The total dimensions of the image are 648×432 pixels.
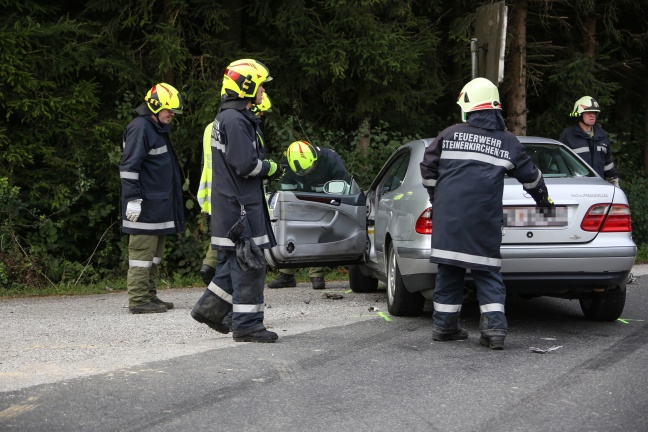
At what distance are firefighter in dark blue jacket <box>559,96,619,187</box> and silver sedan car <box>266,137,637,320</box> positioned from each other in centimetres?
287

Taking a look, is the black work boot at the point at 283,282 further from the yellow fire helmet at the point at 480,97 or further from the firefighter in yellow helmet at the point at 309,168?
the yellow fire helmet at the point at 480,97

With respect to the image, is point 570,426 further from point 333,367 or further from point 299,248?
point 299,248

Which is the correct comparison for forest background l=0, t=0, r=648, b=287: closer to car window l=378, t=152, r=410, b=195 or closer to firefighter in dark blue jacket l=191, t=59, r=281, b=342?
car window l=378, t=152, r=410, b=195

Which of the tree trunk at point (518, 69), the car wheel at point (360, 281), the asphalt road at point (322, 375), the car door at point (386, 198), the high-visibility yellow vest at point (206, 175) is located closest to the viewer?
the asphalt road at point (322, 375)

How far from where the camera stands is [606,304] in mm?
8438

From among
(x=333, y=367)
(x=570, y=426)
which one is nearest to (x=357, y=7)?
(x=333, y=367)

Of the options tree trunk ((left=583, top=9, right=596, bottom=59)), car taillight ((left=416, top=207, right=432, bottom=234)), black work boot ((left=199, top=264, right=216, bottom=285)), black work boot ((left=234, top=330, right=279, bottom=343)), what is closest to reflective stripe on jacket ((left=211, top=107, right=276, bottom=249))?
black work boot ((left=234, top=330, right=279, bottom=343))

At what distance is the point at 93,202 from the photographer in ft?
48.7

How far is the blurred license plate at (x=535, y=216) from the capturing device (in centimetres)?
782

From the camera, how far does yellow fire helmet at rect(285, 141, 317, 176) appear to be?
399 inches

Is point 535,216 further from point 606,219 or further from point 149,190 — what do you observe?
point 149,190

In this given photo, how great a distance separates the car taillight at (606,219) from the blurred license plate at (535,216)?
18 cm

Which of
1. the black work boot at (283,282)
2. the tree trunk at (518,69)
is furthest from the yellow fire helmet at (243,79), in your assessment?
the tree trunk at (518,69)

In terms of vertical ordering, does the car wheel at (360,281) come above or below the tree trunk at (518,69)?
below
